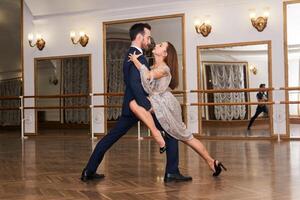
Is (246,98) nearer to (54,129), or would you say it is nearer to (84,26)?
(84,26)

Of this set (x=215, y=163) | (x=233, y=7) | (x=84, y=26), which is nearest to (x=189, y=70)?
(x=233, y=7)

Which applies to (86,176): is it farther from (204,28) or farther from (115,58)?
(115,58)

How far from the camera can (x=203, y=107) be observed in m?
9.42

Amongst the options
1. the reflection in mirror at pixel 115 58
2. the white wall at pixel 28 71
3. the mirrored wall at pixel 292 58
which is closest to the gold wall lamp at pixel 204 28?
the reflection in mirror at pixel 115 58

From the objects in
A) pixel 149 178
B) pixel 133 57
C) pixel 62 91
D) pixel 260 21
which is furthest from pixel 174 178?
pixel 62 91

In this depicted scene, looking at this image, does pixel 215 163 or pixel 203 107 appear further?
pixel 203 107

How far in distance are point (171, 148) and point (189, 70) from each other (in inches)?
228

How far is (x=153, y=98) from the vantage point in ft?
12.2

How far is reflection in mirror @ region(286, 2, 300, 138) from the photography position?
341 inches

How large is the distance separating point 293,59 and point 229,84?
1.41 metres

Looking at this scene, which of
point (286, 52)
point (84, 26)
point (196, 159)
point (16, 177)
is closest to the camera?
point (16, 177)

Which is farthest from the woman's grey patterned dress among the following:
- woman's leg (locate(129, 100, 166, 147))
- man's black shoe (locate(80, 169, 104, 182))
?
man's black shoe (locate(80, 169, 104, 182))

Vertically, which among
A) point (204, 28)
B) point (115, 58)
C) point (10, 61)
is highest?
point (204, 28)

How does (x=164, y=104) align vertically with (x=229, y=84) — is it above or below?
below
